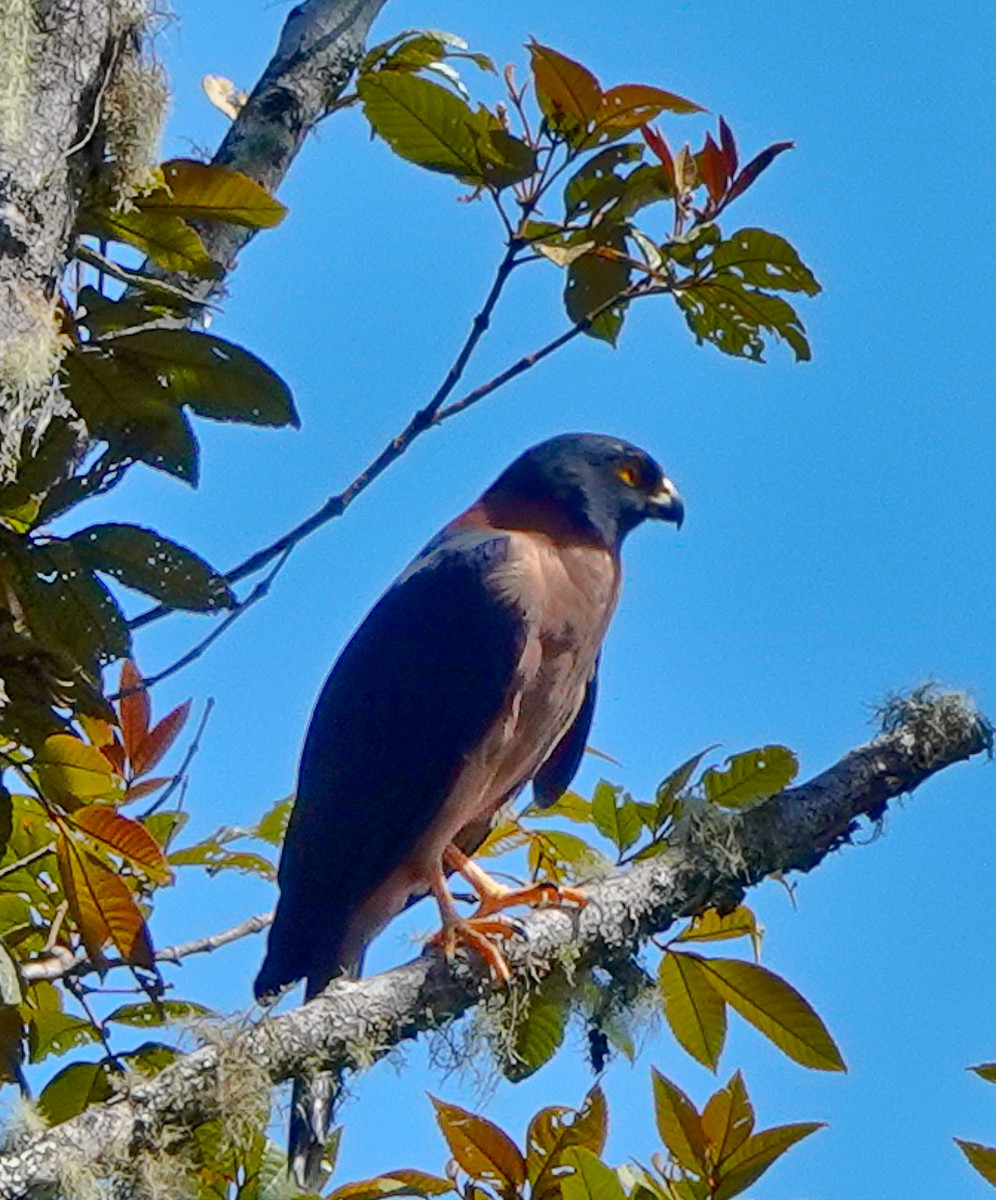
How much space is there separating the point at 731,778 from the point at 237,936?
3.26 feet

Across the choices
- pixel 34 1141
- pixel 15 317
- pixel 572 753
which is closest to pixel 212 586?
pixel 15 317

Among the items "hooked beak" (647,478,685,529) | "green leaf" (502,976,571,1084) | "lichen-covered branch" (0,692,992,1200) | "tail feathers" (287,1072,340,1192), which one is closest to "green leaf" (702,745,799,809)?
"lichen-covered branch" (0,692,992,1200)

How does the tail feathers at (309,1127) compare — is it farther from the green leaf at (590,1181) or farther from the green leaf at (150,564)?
the green leaf at (150,564)

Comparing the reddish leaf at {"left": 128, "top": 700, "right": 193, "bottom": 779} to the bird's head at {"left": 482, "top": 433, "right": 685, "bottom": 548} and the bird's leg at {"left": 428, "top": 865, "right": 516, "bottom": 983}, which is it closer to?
the bird's leg at {"left": 428, "top": 865, "right": 516, "bottom": 983}

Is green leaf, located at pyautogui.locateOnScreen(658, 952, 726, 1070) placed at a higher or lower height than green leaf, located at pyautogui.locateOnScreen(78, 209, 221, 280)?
lower

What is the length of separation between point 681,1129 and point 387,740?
5.92 ft

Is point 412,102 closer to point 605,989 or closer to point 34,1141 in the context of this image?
point 605,989

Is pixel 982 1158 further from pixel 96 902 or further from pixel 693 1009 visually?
pixel 96 902

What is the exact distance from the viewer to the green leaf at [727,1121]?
2.51 meters

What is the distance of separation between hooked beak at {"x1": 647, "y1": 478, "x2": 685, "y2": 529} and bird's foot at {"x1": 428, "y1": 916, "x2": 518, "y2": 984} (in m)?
1.86

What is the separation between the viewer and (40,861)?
292 cm

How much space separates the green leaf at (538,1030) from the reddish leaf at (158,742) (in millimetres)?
828

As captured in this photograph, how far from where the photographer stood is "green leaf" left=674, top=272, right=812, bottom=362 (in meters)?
3.00

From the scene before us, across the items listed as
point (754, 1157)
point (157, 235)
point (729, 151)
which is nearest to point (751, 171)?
point (729, 151)
